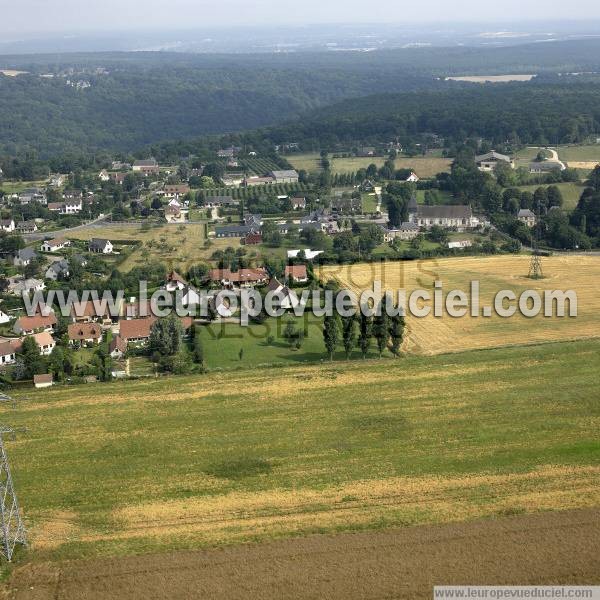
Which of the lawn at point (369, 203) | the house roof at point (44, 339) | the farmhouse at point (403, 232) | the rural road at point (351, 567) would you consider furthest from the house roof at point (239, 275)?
the rural road at point (351, 567)

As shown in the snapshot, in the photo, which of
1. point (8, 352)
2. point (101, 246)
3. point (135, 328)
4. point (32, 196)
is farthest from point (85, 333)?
point (32, 196)

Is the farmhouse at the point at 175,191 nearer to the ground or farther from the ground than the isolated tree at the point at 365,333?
farther from the ground

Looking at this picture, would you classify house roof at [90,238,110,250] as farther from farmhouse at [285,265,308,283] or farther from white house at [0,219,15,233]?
farmhouse at [285,265,308,283]

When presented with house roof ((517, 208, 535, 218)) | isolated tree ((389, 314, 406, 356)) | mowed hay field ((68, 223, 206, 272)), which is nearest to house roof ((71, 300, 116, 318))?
mowed hay field ((68, 223, 206, 272))

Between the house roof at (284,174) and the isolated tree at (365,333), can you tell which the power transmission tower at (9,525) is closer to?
the isolated tree at (365,333)

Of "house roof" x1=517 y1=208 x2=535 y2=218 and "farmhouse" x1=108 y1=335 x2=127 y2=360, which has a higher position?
"house roof" x1=517 y1=208 x2=535 y2=218
